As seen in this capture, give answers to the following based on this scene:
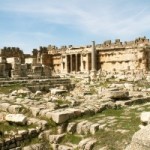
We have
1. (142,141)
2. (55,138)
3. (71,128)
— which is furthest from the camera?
Answer: (71,128)

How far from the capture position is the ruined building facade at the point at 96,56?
151ft

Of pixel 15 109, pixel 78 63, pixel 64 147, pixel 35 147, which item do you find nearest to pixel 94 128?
pixel 64 147

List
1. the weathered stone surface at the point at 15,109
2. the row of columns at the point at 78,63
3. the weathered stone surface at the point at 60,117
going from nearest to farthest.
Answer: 1. the weathered stone surface at the point at 60,117
2. the weathered stone surface at the point at 15,109
3. the row of columns at the point at 78,63

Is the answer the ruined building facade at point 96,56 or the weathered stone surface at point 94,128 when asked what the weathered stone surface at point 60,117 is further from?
the ruined building facade at point 96,56

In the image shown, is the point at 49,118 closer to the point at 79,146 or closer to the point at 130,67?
the point at 79,146

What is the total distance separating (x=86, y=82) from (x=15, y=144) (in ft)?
63.9

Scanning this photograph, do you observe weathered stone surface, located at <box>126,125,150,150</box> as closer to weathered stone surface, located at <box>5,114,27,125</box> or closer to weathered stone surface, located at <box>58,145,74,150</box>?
weathered stone surface, located at <box>58,145,74,150</box>

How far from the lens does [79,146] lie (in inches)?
348

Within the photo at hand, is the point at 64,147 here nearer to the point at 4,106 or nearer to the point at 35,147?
the point at 35,147

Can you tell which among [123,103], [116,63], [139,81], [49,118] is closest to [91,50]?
[116,63]

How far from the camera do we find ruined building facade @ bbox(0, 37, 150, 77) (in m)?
45.9

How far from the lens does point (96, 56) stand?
51.7m

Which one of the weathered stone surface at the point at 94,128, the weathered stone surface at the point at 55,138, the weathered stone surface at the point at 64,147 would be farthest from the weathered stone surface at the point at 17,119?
the weathered stone surface at the point at 94,128

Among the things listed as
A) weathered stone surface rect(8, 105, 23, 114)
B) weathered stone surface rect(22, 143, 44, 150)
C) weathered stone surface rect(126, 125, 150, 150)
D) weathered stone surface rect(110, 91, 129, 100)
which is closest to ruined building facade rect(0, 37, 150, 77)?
weathered stone surface rect(110, 91, 129, 100)
